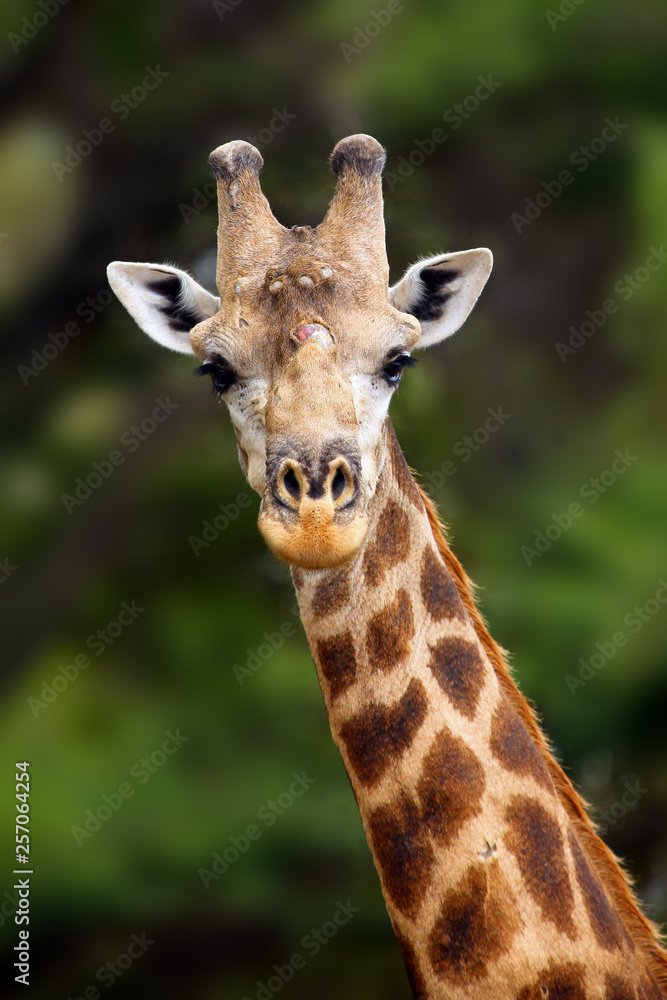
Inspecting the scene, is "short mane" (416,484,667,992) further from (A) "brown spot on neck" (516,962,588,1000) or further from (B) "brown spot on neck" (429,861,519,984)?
(B) "brown spot on neck" (429,861,519,984)

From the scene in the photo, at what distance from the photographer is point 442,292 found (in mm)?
4293

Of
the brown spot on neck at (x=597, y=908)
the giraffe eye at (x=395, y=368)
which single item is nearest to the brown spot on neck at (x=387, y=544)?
the giraffe eye at (x=395, y=368)

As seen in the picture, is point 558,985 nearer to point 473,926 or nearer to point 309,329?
point 473,926

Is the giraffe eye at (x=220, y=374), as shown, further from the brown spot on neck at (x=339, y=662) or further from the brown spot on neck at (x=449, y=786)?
the brown spot on neck at (x=449, y=786)

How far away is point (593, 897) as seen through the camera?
3.64 metres

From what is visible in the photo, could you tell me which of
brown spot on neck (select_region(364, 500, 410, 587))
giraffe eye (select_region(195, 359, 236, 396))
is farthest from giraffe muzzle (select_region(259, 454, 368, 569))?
giraffe eye (select_region(195, 359, 236, 396))

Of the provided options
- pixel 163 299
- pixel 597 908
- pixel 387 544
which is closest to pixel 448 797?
pixel 597 908

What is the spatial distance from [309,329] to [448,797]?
1.75 metres

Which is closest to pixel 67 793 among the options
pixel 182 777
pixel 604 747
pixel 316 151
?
pixel 182 777

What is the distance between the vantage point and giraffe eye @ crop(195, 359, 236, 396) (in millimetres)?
3770

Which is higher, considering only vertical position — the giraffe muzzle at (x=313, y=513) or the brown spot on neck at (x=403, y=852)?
the giraffe muzzle at (x=313, y=513)

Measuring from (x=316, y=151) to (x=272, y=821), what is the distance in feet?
18.4

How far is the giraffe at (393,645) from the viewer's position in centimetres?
339

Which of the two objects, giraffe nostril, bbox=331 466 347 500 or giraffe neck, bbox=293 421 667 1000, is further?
giraffe neck, bbox=293 421 667 1000
